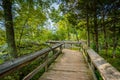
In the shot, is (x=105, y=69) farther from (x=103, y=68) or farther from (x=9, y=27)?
(x=9, y=27)

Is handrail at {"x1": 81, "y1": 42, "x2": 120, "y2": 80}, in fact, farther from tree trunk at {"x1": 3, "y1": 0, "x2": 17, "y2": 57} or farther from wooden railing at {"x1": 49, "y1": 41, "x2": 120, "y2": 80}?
tree trunk at {"x1": 3, "y1": 0, "x2": 17, "y2": 57}

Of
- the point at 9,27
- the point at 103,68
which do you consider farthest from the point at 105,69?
the point at 9,27

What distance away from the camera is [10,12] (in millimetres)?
5195

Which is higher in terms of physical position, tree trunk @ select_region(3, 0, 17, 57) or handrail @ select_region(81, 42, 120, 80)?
tree trunk @ select_region(3, 0, 17, 57)

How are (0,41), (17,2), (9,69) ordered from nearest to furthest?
(9,69), (17,2), (0,41)

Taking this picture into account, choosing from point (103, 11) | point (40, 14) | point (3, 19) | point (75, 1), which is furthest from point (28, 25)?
point (103, 11)

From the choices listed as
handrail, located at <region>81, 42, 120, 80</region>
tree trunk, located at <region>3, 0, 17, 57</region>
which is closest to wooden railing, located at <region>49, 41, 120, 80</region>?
handrail, located at <region>81, 42, 120, 80</region>

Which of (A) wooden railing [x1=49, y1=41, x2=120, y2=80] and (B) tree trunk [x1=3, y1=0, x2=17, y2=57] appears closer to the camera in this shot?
(A) wooden railing [x1=49, y1=41, x2=120, y2=80]

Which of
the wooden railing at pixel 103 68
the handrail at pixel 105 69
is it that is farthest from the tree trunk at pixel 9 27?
the handrail at pixel 105 69

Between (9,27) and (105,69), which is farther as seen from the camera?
(9,27)

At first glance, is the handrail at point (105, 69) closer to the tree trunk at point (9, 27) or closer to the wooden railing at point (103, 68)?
the wooden railing at point (103, 68)

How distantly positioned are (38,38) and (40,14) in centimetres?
117

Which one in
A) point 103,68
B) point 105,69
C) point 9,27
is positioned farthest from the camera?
point 9,27

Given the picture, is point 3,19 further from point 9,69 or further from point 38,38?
point 9,69
